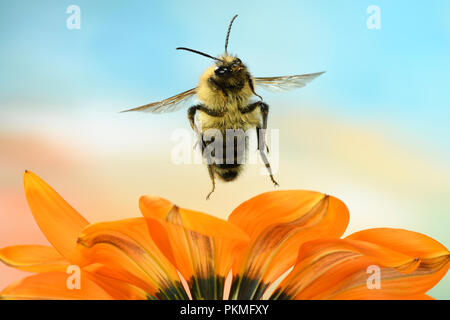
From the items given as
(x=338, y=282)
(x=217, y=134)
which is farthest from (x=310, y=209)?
(x=217, y=134)

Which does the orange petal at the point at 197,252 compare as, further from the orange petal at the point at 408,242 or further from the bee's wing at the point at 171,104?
the bee's wing at the point at 171,104

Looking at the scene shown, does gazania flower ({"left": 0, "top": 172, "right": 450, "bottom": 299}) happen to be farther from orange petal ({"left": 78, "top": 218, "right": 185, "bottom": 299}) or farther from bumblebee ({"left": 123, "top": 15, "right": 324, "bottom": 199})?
bumblebee ({"left": 123, "top": 15, "right": 324, "bottom": 199})

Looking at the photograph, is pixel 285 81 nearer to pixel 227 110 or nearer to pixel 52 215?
pixel 227 110

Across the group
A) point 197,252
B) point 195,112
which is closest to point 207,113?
point 195,112

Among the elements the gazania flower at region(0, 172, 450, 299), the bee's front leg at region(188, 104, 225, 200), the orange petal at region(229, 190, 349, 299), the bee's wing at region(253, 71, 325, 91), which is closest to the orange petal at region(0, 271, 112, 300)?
the gazania flower at region(0, 172, 450, 299)

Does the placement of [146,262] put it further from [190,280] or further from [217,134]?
[217,134]

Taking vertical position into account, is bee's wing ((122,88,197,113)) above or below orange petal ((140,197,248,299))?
above

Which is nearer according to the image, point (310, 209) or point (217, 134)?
point (310, 209)
